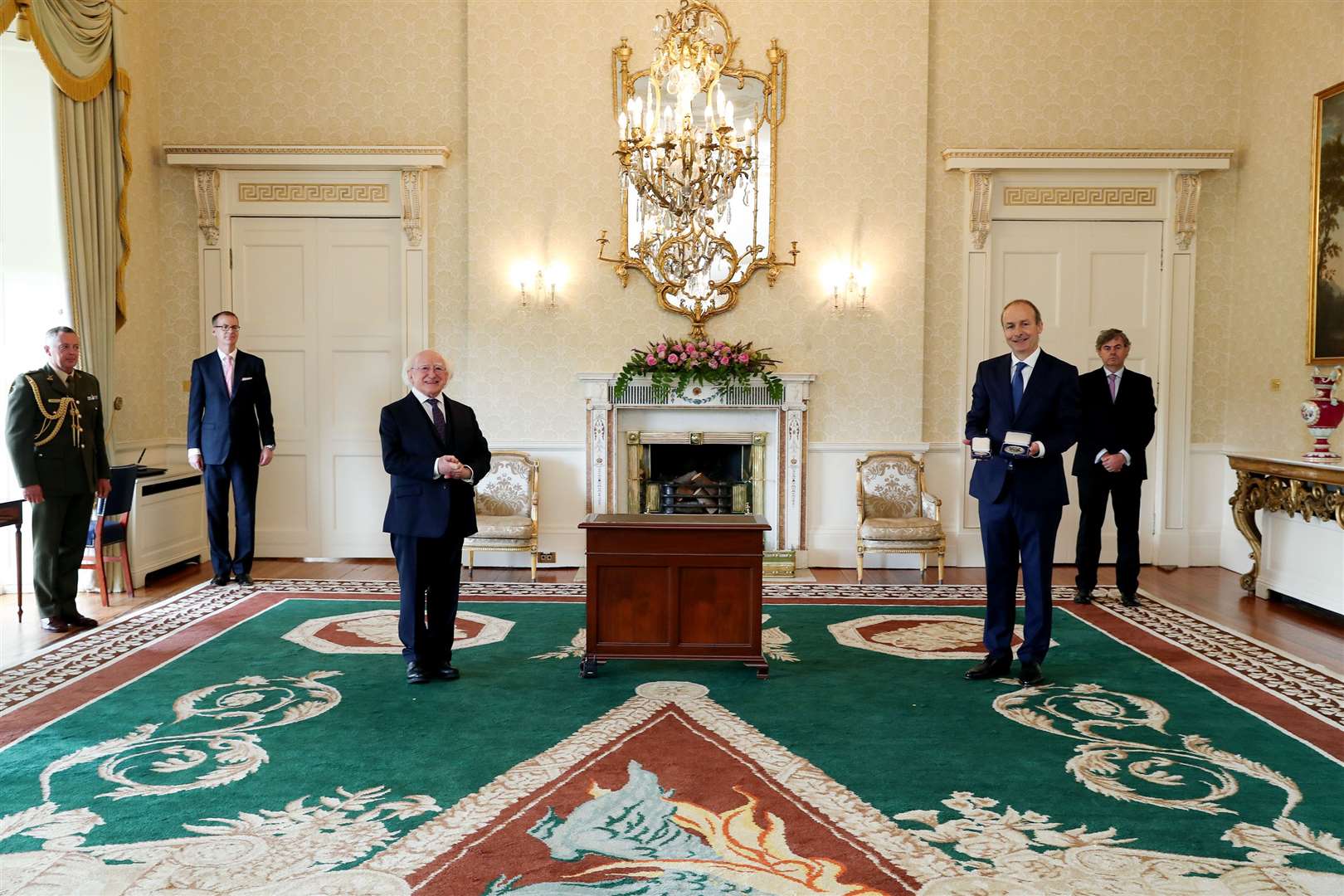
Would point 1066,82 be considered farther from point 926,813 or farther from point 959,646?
point 926,813

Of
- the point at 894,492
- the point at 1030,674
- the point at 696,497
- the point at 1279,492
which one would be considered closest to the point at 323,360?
the point at 696,497

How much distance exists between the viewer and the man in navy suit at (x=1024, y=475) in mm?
4586

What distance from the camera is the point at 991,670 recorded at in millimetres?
4805

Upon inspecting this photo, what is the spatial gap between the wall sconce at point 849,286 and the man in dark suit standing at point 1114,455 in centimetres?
192

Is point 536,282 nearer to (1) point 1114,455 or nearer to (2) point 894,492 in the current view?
(2) point 894,492

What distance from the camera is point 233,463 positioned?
6.97 metres

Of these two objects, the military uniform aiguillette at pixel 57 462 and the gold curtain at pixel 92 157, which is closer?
the military uniform aiguillette at pixel 57 462

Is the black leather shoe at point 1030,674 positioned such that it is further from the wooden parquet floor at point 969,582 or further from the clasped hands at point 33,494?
the clasped hands at point 33,494

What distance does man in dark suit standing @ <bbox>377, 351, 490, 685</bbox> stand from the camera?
453 cm

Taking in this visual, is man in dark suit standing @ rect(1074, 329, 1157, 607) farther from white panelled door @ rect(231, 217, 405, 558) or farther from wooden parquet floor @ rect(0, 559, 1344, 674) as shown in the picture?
white panelled door @ rect(231, 217, 405, 558)

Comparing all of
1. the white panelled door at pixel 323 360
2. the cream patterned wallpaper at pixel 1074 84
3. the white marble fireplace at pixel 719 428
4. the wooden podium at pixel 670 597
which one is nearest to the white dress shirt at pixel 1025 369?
the wooden podium at pixel 670 597

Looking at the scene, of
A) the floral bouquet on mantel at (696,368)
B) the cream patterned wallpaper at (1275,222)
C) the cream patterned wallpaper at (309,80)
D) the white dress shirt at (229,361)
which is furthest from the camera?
the cream patterned wallpaper at (309,80)

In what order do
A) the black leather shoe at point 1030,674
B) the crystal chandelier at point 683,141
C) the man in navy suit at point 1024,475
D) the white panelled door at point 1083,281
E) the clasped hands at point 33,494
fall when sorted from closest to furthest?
the man in navy suit at point 1024,475
the black leather shoe at point 1030,674
the crystal chandelier at point 683,141
the clasped hands at point 33,494
the white panelled door at point 1083,281

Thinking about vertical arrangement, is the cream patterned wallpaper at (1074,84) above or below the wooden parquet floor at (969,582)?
above
